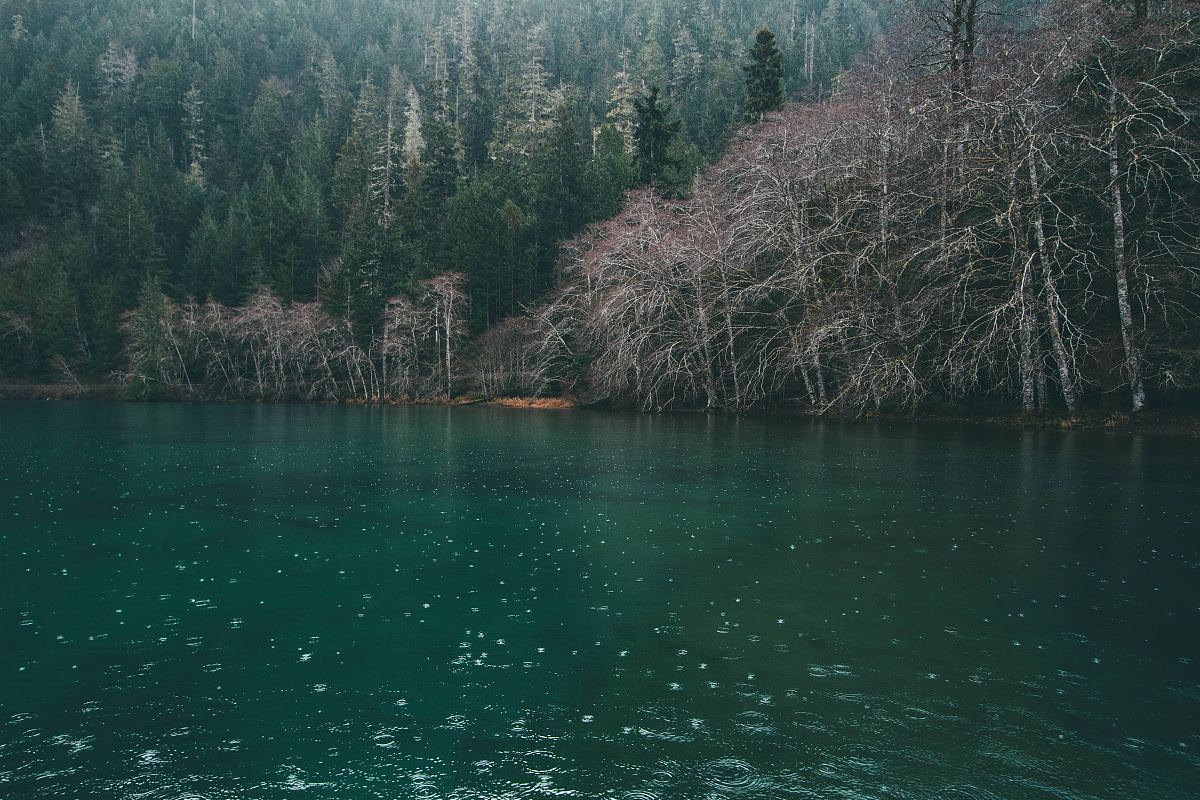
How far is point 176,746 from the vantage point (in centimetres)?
665

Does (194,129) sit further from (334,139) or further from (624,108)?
(624,108)

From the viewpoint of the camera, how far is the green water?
20.9ft

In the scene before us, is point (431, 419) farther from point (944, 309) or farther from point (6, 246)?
point (6, 246)

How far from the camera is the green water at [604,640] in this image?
20.9 ft

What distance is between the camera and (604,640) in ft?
30.2

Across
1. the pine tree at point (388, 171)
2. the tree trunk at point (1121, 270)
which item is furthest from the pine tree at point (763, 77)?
the pine tree at point (388, 171)

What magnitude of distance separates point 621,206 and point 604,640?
178ft

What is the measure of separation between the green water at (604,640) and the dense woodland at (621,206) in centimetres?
1660

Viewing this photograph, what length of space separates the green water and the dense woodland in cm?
1660

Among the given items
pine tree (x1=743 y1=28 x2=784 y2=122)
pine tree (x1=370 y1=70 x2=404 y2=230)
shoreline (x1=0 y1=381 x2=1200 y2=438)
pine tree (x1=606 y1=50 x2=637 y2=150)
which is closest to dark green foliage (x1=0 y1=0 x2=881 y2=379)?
pine tree (x1=370 y1=70 x2=404 y2=230)

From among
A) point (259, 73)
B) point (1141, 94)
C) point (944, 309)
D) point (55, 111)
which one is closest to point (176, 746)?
point (944, 309)

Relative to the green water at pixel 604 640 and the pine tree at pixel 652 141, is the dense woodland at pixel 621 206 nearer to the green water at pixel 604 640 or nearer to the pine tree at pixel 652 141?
the pine tree at pixel 652 141

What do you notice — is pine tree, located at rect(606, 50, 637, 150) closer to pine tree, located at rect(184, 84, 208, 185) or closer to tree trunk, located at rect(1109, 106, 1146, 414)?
Result: pine tree, located at rect(184, 84, 208, 185)

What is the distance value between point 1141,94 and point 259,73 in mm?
143063
